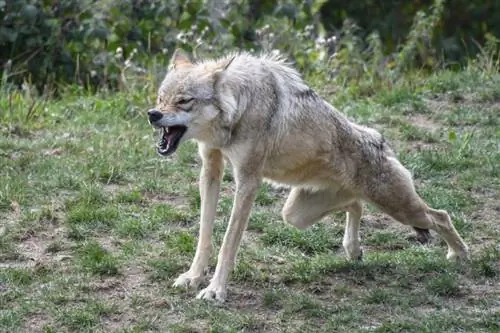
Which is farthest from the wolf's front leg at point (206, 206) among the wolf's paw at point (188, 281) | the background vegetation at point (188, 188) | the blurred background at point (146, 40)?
the blurred background at point (146, 40)

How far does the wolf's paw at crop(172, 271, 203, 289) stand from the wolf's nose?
3.36ft

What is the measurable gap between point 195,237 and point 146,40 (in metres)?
5.04

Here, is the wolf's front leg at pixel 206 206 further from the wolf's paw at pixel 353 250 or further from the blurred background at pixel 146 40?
the blurred background at pixel 146 40

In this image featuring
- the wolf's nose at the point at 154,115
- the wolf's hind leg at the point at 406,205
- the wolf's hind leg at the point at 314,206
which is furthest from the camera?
the wolf's hind leg at the point at 314,206

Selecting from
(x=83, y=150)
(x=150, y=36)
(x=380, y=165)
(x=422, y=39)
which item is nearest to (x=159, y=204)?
(x=83, y=150)

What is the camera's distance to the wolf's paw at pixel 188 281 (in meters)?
6.62

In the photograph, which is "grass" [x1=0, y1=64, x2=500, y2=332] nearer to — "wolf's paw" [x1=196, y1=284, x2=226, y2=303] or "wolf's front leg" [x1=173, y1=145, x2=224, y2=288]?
"wolf's paw" [x1=196, y1=284, x2=226, y2=303]

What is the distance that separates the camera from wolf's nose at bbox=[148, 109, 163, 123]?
20.4 feet

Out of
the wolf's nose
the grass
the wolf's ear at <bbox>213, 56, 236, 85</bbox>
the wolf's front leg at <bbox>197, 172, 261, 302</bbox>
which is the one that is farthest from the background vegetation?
the wolf's ear at <bbox>213, 56, 236, 85</bbox>

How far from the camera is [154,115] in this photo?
623 cm

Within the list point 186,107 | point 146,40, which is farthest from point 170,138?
point 146,40

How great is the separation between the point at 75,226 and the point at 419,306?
8.03 ft

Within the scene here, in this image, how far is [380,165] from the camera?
23.1 feet

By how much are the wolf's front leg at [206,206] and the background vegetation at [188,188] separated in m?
0.20
